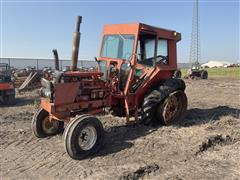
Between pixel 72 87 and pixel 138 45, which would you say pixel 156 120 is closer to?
pixel 138 45

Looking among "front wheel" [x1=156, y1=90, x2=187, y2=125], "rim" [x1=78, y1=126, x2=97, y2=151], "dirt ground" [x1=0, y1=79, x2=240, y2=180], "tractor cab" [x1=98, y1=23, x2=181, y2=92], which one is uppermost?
"tractor cab" [x1=98, y1=23, x2=181, y2=92]

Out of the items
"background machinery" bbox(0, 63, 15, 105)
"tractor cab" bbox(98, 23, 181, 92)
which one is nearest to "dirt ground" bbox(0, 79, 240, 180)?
"tractor cab" bbox(98, 23, 181, 92)

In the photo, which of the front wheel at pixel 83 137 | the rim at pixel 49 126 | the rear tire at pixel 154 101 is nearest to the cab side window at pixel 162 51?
the rear tire at pixel 154 101

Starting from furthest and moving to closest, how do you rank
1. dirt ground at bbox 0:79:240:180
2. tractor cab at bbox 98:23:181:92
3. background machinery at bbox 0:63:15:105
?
background machinery at bbox 0:63:15:105 < tractor cab at bbox 98:23:181:92 < dirt ground at bbox 0:79:240:180

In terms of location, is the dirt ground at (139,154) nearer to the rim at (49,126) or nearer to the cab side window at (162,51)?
the rim at (49,126)

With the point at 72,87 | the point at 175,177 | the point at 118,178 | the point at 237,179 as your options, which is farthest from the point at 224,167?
the point at 72,87

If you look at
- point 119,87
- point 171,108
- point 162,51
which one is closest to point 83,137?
point 119,87

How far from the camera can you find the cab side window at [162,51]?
8.13m

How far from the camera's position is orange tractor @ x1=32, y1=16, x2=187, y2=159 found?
21.3 feet

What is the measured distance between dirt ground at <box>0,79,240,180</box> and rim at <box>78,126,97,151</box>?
0.85ft

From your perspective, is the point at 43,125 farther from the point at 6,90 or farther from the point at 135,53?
the point at 6,90

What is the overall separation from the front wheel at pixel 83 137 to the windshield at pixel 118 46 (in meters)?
2.10

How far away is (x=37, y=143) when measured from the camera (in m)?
6.96

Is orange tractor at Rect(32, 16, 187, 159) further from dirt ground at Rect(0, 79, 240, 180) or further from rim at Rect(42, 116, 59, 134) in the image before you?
dirt ground at Rect(0, 79, 240, 180)
